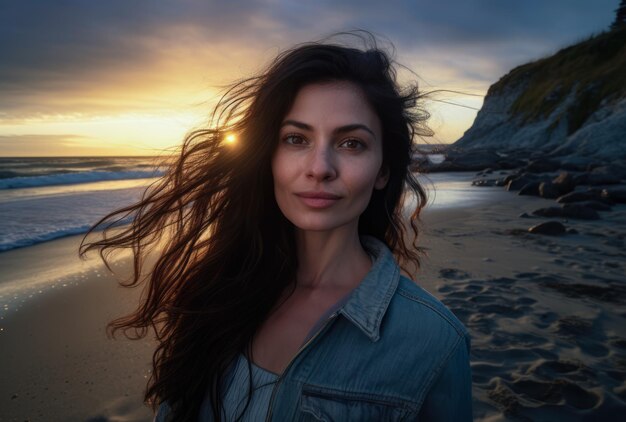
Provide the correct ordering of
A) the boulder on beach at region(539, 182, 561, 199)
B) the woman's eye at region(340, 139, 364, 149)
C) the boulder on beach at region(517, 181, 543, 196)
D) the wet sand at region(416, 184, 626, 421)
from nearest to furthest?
the woman's eye at region(340, 139, 364, 149)
the wet sand at region(416, 184, 626, 421)
the boulder on beach at region(539, 182, 561, 199)
the boulder on beach at region(517, 181, 543, 196)

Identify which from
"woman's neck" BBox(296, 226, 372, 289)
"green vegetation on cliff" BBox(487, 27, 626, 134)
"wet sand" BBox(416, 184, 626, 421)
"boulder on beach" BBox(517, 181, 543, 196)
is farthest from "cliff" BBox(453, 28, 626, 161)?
"woman's neck" BBox(296, 226, 372, 289)

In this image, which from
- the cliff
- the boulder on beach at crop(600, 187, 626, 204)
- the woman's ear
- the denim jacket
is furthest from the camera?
the cliff

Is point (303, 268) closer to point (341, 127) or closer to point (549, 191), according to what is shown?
point (341, 127)

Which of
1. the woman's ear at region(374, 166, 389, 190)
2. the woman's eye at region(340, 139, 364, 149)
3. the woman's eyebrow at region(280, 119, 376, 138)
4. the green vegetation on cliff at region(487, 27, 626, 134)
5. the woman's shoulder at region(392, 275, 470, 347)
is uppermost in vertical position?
the green vegetation on cliff at region(487, 27, 626, 134)

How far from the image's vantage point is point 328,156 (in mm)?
2020

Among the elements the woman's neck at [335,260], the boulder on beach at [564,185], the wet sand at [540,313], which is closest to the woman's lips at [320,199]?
the woman's neck at [335,260]

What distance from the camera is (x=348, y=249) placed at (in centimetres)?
226

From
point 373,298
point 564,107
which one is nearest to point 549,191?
point 373,298

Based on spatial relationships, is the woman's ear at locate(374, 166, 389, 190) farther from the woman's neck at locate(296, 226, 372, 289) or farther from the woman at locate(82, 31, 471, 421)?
the woman's neck at locate(296, 226, 372, 289)

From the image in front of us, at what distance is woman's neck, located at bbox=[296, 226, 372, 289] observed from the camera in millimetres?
2221

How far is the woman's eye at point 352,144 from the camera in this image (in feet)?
6.82

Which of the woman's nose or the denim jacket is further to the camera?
the woman's nose

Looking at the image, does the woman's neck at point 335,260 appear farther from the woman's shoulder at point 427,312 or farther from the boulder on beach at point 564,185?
the boulder on beach at point 564,185

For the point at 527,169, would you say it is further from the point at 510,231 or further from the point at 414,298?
the point at 414,298
